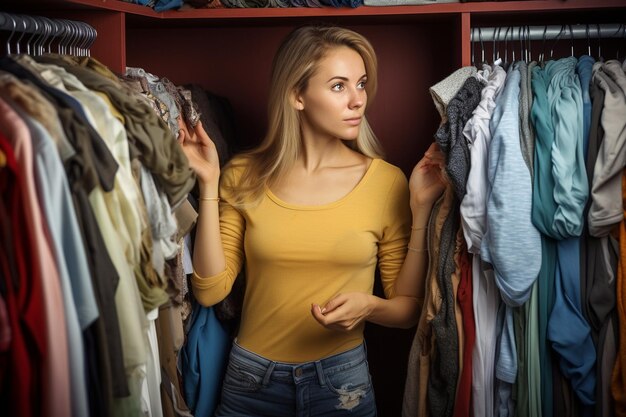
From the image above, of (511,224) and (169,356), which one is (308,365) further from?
(511,224)

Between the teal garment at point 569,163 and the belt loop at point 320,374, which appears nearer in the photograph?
the teal garment at point 569,163

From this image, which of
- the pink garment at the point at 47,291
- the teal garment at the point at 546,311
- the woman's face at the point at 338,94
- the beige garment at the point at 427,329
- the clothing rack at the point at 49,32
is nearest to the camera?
the pink garment at the point at 47,291

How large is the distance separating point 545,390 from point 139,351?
1051 mm

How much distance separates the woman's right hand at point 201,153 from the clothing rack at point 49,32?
1.08 ft

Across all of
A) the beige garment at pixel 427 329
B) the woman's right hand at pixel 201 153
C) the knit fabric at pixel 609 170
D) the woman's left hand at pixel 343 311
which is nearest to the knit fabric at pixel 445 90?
the beige garment at pixel 427 329

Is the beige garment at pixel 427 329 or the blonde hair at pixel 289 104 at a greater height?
the blonde hair at pixel 289 104

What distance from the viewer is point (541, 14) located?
2.23m

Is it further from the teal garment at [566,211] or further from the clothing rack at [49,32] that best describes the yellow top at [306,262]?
the clothing rack at [49,32]

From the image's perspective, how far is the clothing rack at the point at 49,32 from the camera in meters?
1.57

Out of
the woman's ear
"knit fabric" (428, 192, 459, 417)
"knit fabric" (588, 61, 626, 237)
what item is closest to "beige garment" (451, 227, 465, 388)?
"knit fabric" (428, 192, 459, 417)

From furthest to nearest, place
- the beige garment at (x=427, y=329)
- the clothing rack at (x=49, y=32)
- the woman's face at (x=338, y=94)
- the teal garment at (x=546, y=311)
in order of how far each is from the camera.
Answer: the woman's face at (x=338, y=94)
the beige garment at (x=427, y=329)
the teal garment at (x=546, y=311)
the clothing rack at (x=49, y=32)

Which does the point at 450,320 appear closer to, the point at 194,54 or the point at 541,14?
the point at 541,14

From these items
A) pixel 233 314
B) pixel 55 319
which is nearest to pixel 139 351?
pixel 55 319

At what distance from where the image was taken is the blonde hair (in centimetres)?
212
